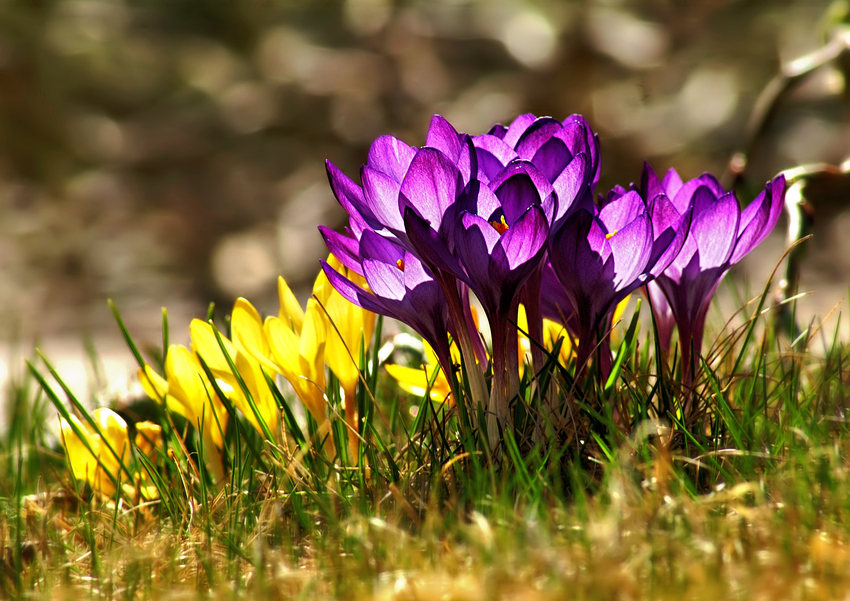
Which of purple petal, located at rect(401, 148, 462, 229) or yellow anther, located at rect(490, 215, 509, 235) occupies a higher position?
purple petal, located at rect(401, 148, 462, 229)

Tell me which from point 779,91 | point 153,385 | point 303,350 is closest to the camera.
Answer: point 303,350

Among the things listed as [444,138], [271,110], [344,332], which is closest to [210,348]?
[344,332]

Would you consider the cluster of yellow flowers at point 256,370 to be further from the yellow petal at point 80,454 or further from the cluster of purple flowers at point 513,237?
the cluster of purple flowers at point 513,237

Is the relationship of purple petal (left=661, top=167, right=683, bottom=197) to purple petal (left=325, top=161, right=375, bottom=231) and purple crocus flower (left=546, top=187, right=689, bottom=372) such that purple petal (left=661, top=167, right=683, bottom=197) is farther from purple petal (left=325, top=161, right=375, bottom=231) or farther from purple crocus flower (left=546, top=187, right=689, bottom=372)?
purple petal (left=325, top=161, right=375, bottom=231)

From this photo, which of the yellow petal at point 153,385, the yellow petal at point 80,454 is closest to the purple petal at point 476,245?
the yellow petal at point 153,385

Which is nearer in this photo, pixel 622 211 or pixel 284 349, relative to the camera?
pixel 622 211

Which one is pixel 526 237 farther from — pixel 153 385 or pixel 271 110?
pixel 271 110

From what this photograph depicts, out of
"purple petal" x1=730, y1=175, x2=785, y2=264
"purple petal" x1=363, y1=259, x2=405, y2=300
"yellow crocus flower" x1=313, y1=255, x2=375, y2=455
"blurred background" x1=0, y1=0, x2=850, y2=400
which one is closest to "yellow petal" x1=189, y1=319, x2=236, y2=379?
"yellow crocus flower" x1=313, y1=255, x2=375, y2=455
